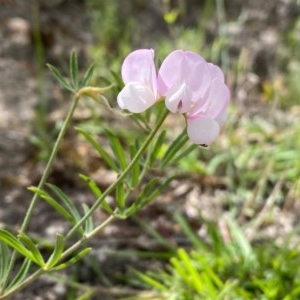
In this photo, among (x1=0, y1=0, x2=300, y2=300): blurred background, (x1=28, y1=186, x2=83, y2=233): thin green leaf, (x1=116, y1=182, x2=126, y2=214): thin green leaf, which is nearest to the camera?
(x1=28, y1=186, x2=83, y2=233): thin green leaf

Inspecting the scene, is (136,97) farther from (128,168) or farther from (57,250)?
(57,250)

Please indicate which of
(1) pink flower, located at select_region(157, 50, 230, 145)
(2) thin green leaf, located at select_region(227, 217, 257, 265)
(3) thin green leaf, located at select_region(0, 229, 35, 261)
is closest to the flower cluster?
(1) pink flower, located at select_region(157, 50, 230, 145)

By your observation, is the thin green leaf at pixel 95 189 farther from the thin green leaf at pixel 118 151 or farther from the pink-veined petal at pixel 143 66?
Result: the pink-veined petal at pixel 143 66

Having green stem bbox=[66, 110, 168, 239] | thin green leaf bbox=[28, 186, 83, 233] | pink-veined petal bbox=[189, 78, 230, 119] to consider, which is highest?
pink-veined petal bbox=[189, 78, 230, 119]

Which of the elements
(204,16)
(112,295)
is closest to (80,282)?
(112,295)

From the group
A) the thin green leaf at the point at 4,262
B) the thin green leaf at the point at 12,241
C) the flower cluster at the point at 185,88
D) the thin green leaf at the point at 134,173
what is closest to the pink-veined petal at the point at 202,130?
the flower cluster at the point at 185,88

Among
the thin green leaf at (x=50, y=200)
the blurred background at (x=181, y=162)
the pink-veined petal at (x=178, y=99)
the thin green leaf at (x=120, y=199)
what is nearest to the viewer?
the pink-veined petal at (x=178, y=99)

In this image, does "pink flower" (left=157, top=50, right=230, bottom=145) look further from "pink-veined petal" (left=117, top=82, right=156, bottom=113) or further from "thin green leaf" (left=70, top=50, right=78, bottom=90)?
"thin green leaf" (left=70, top=50, right=78, bottom=90)

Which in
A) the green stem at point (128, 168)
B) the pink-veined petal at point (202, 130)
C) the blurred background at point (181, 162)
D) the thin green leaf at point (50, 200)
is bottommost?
the blurred background at point (181, 162)
